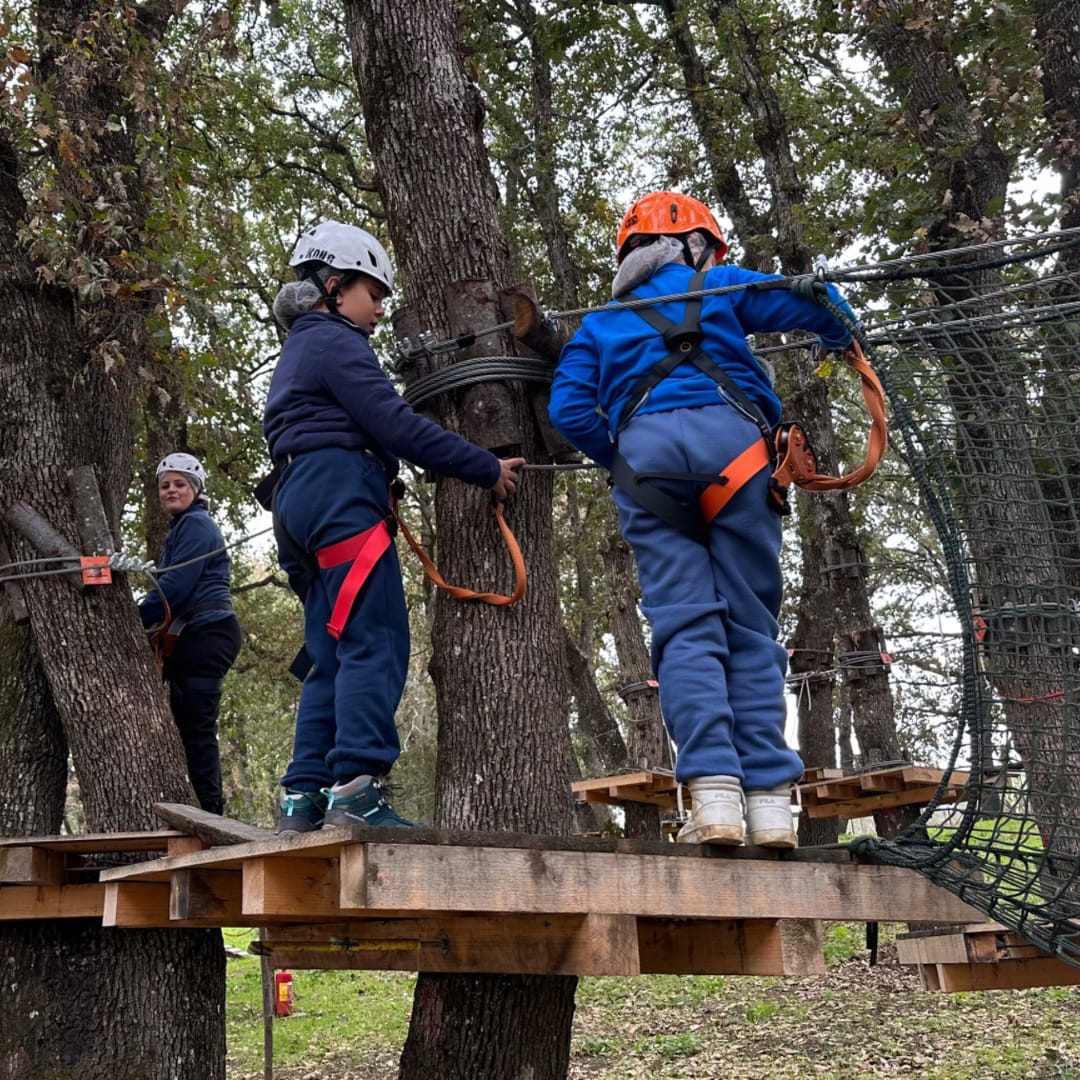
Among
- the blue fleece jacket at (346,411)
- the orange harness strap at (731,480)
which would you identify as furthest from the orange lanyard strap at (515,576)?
the orange harness strap at (731,480)

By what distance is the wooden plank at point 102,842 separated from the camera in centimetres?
404

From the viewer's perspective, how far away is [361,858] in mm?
2586

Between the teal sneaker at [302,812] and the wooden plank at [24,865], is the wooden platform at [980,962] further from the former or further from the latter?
the wooden plank at [24,865]

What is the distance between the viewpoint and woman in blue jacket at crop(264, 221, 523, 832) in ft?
11.3

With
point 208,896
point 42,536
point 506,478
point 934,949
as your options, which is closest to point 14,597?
point 42,536

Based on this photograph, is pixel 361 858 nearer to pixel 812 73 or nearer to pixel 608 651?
pixel 812 73

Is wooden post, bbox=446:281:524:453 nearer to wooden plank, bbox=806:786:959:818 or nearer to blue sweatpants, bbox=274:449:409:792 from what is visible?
blue sweatpants, bbox=274:449:409:792

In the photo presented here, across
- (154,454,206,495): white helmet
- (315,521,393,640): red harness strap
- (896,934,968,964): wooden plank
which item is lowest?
(896,934,968,964): wooden plank

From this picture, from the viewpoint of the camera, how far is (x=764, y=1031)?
9062mm

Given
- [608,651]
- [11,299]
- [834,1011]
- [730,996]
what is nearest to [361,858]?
[11,299]

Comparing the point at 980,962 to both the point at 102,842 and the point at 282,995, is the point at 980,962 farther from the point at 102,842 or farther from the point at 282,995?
the point at 282,995

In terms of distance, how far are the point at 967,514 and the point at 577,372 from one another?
1.19 meters

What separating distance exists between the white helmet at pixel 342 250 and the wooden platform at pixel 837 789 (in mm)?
5747

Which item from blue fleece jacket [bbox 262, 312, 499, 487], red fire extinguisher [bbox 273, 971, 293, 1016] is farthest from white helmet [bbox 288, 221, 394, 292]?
red fire extinguisher [bbox 273, 971, 293, 1016]
